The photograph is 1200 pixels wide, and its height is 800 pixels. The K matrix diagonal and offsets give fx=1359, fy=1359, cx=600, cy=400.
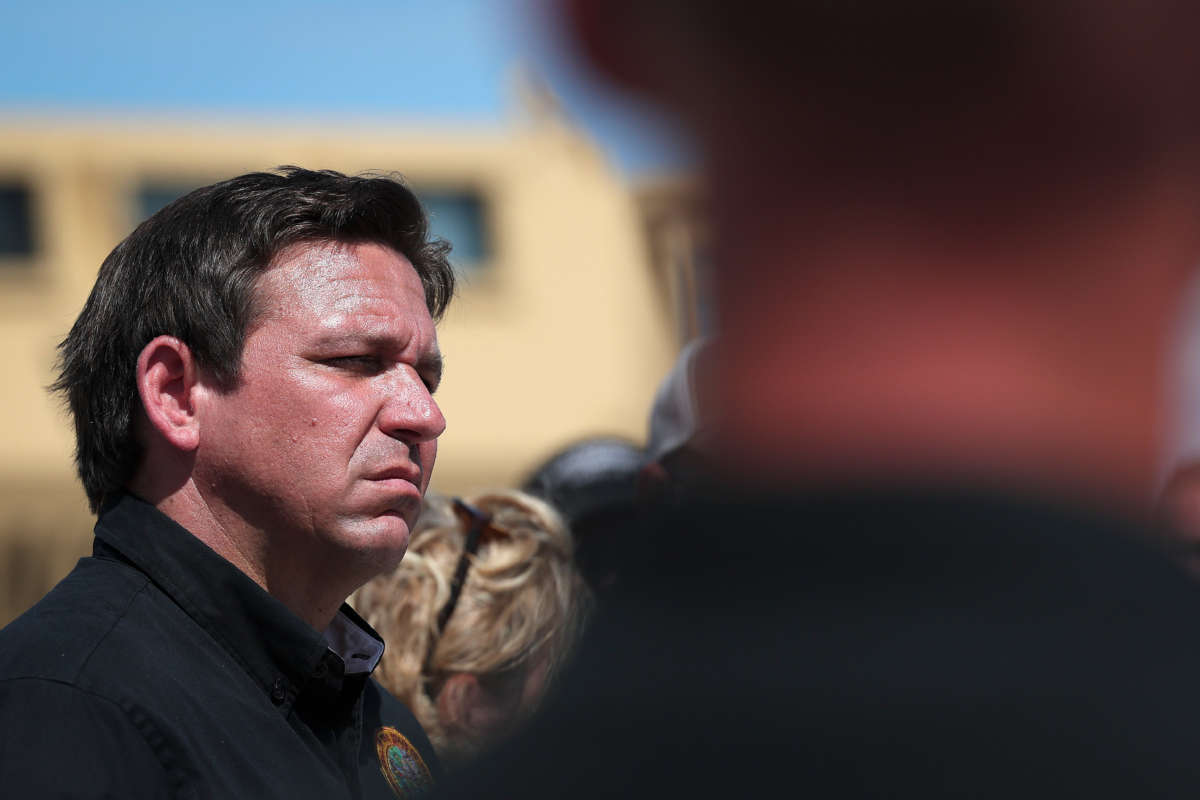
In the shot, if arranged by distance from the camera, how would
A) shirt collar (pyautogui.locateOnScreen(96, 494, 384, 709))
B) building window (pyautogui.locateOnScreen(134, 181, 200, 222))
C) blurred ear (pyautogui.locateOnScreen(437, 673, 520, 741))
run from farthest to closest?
building window (pyautogui.locateOnScreen(134, 181, 200, 222)) < blurred ear (pyautogui.locateOnScreen(437, 673, 520, 741)) < shirt collar (pyautogui.locateOnScreen(96, 494, 384, 709))

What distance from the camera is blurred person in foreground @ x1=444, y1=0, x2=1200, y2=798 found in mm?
557

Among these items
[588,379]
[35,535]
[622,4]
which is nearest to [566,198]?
[588,379]

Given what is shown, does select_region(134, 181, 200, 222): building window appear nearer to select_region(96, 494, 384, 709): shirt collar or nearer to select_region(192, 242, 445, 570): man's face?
select_region(192, 242, 445, 570): man's face

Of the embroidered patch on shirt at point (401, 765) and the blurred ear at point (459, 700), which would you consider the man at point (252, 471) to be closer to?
the embroidered patch on shirt at point (401, 765)

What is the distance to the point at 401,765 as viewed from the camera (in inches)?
84.0

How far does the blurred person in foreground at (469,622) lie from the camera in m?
2.80

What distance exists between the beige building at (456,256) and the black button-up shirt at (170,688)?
10.4 m

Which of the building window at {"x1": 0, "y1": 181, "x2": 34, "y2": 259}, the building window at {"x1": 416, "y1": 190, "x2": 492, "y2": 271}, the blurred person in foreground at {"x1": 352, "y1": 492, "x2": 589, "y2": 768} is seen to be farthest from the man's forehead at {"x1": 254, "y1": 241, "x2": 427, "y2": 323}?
the building window at {"x1": 0, "y1": 181, "x2": 34, "y2": 259}

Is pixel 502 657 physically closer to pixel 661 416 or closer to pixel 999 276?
pixel 661 416

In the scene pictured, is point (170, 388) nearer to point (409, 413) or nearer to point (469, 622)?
point (409, 413)

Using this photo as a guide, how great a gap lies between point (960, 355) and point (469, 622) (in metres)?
2.34

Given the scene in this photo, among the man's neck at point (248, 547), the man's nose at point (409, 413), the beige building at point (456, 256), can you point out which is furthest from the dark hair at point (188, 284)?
the beige building at point (456, 256)

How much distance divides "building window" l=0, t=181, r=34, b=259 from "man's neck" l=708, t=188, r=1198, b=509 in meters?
14.7

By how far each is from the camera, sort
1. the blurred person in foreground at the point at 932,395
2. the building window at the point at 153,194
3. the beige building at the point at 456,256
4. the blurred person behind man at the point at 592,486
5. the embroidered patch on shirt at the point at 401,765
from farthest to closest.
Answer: the building window at the point at 153,194 < the beige building at the point at 456,256 < the blurred person behind man at the point at 592,486 < the embroidered patch on shirt at the point at 401,765 < the blurred person in foreground at the point at 932,395
